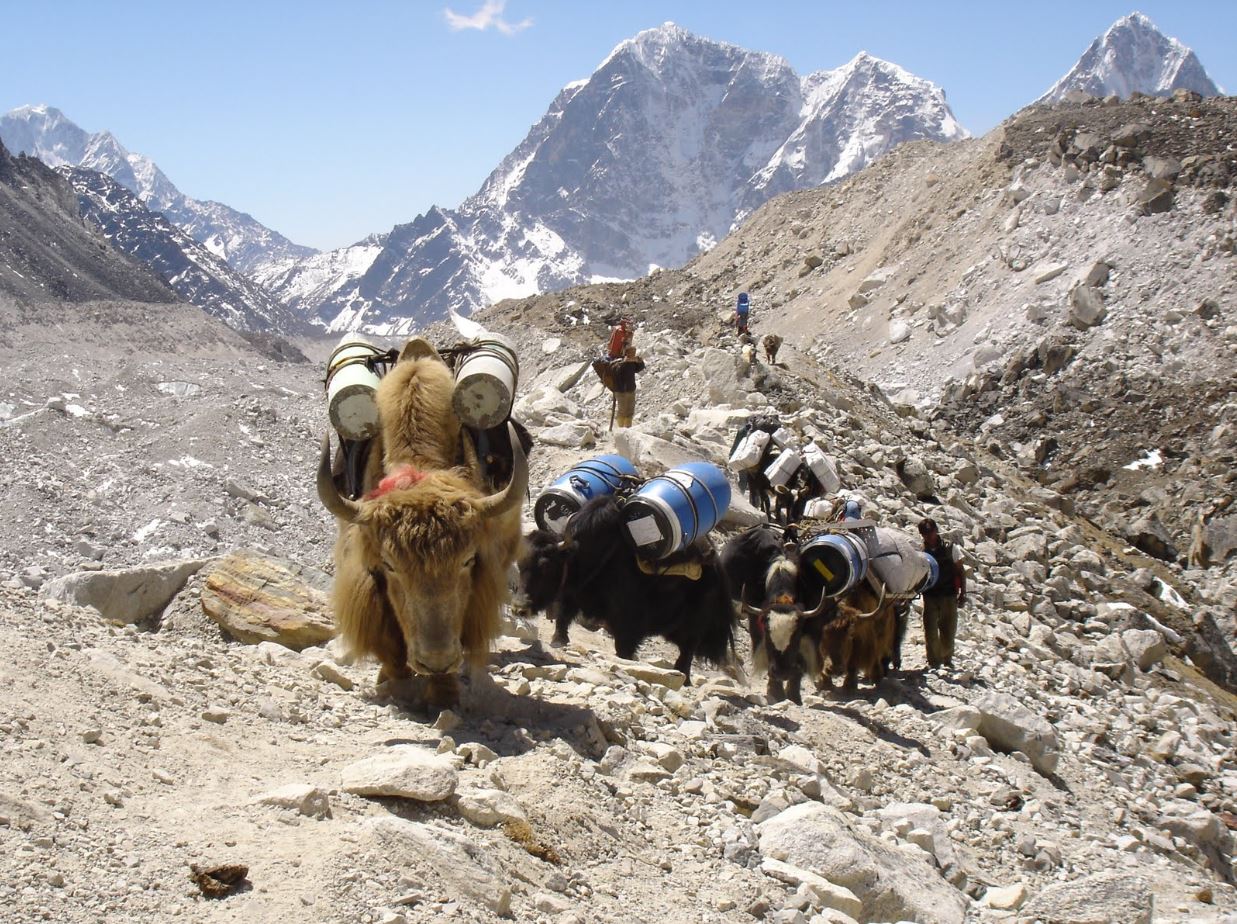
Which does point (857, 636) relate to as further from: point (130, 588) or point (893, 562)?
point (130, 588)

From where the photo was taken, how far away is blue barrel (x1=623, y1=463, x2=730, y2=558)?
21.8 feet

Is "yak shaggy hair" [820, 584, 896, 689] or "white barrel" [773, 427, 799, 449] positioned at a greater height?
"white barrel" [773, 427, 799, 449]

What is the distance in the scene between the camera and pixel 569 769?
13.2 feet

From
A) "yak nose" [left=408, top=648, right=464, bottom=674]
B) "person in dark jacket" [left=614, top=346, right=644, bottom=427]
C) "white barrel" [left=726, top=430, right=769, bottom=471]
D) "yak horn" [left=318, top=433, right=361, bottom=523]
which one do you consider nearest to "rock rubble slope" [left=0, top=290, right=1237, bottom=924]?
"yak nose" [left=408, top=648, right=464, bottom=674]

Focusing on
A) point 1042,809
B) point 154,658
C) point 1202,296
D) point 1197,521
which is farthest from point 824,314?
point 154,658

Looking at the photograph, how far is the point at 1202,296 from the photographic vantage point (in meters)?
23.1

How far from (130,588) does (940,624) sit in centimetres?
562

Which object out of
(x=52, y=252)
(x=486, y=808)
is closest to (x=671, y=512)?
(x=486, y=808)

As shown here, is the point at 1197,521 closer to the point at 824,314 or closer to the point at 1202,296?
the point at 1202,296

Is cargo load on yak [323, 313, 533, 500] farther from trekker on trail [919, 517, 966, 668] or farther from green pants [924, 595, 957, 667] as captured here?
green pants [924, 595, 957, 667]

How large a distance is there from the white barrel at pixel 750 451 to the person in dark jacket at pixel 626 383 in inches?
173

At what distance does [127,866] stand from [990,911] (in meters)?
3.04

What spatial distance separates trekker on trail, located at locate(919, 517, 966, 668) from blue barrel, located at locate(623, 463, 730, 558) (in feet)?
8.43

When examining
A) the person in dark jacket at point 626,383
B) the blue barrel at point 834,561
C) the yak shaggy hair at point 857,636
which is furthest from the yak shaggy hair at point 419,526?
the person in dark jacket at point 626,383
